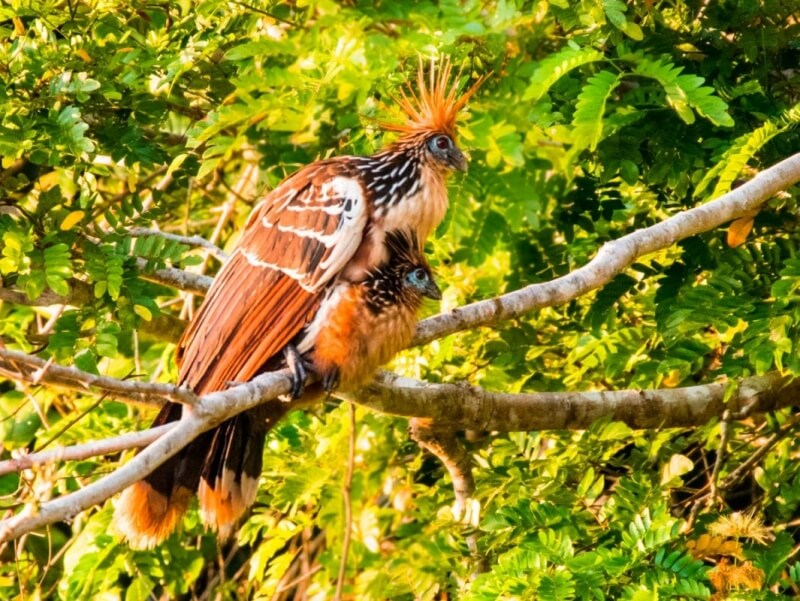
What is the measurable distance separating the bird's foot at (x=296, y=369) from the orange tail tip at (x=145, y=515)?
0.44 meters

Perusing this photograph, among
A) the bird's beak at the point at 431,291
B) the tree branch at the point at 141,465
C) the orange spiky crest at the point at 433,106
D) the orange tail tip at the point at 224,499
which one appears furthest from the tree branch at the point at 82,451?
the orange spiky crest at the point at 433,106

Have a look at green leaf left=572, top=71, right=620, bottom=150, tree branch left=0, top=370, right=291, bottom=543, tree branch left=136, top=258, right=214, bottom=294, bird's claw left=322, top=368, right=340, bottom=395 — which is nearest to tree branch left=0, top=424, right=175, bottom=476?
tree branch left=0, top=370, right=291, bottom=543

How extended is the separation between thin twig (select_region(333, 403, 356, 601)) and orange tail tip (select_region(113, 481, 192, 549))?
0.81 m

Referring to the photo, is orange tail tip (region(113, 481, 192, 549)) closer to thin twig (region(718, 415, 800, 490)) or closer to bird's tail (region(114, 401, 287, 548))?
bird's tail (region(114, 401, 287, 548))

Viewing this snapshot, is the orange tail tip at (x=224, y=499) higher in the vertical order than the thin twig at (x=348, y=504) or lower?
higher

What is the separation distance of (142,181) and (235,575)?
1510 mm

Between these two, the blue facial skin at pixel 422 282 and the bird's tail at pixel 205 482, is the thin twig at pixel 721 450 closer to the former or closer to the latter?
the blue facial skin at pixel 422 282

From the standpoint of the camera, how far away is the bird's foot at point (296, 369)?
3.15 m

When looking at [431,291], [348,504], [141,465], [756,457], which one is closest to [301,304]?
[431,291]

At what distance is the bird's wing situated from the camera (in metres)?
3.35

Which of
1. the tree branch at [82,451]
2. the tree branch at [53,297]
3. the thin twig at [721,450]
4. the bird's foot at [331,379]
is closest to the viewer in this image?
the tree branch at [82,451]

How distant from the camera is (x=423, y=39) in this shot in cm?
379

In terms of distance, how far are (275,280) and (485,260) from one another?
1264mm

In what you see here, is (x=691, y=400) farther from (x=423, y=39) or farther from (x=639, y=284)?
(x=423, y=39)
